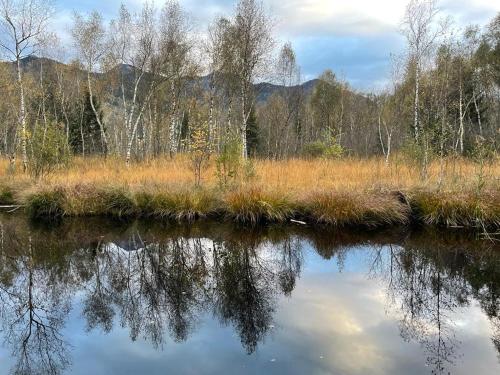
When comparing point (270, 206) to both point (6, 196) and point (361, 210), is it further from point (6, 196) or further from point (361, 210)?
point (6, 196)

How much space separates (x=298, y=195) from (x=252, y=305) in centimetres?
522

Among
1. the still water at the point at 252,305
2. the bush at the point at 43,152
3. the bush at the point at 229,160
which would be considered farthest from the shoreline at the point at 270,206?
the bush at the point at 43,152

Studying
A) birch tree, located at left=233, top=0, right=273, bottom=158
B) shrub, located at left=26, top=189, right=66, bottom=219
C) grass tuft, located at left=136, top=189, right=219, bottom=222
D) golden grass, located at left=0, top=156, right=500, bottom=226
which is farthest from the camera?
birch tree, located at left=233, top=0, right=273, bottom=158

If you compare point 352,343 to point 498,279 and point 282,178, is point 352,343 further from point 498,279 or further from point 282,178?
point 282,178

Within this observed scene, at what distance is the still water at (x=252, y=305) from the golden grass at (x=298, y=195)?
78 cm

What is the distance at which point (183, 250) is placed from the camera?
804cm

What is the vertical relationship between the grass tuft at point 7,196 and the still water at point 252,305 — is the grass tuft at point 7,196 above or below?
above

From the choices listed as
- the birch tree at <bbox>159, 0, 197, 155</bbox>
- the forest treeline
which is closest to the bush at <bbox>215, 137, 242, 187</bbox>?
the forest treeline

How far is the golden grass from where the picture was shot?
30.9 ft

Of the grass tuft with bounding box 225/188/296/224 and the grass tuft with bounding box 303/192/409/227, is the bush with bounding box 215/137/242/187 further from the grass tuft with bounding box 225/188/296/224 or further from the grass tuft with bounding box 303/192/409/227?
the grass tuft with bounding box 303/192/409/227

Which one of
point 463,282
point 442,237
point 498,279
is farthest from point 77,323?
point 442,237

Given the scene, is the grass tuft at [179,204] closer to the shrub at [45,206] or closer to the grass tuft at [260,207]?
the grass tuft at [260,207]

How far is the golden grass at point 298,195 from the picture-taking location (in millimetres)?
9414

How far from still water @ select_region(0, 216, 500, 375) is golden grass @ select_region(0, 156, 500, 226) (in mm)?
775
